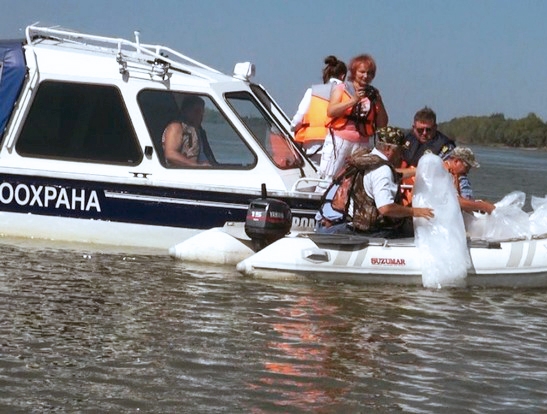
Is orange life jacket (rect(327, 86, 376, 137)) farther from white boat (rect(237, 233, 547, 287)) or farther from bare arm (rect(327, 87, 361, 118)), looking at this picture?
white boat (rect(237, 233, 547, 287))

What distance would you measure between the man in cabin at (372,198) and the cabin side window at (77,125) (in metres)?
1.97

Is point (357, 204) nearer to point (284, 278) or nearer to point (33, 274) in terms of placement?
point (284, 278)

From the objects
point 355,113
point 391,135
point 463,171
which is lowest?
point 463,171

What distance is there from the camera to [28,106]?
11.1 metres

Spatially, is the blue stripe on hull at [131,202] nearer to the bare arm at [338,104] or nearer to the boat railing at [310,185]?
the boat railing at [310,185]

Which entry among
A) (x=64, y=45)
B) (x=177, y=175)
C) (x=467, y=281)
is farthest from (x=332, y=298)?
(x=64, y=45)

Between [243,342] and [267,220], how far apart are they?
232 centimetres

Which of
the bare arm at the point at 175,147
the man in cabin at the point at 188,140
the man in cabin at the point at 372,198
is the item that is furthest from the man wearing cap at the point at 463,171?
the bare arm at the point at 175,147

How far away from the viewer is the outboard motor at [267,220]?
10.2 metres

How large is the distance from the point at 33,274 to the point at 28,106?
6.30 ft

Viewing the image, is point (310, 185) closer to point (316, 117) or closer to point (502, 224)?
point (316, 117)

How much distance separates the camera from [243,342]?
7.97 metres

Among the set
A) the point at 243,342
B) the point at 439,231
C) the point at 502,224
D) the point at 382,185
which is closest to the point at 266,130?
the point at 382,185

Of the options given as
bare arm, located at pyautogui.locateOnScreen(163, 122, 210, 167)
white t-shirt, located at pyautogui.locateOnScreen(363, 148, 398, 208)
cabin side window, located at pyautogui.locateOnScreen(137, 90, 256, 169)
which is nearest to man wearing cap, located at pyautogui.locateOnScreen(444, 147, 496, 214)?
white t-shirt, located at pyautogui.locateOnScreen(363, 148, 398, 208)
